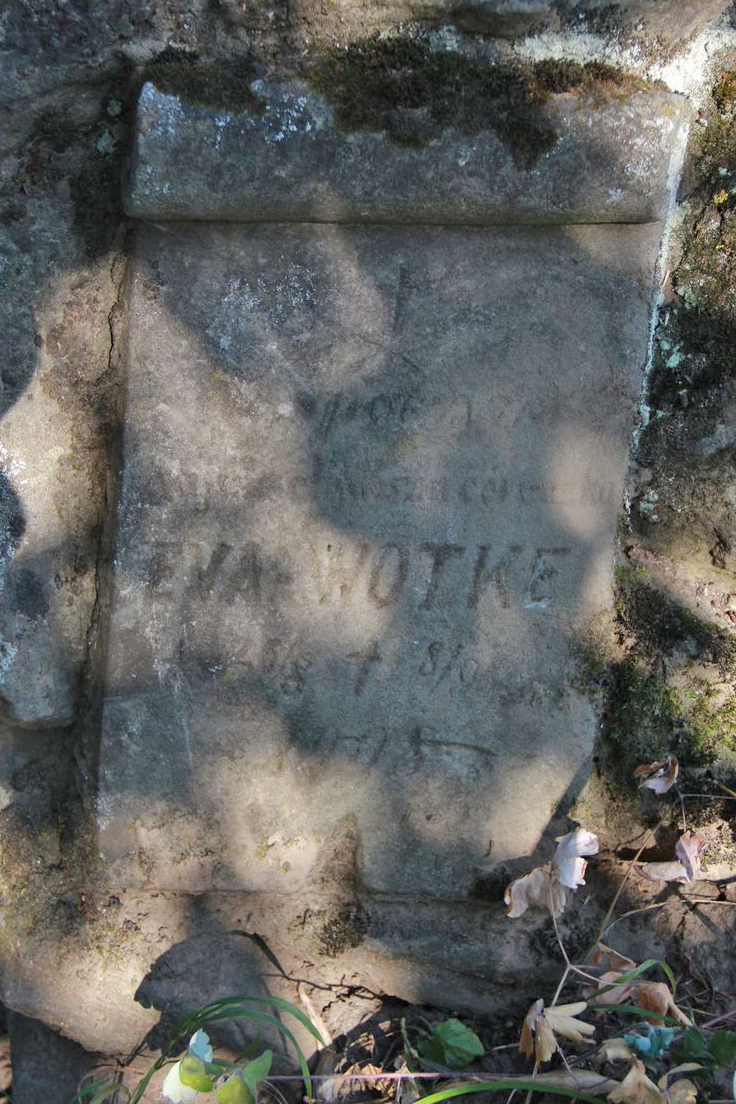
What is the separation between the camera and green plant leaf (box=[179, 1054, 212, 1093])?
149 centimetres

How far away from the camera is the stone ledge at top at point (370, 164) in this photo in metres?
1.61

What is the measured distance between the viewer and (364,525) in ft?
5.73

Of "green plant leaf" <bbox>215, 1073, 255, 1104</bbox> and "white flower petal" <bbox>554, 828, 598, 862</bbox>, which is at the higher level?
"white flower petal" <bbox>554, 828, 598, 862</bbox>

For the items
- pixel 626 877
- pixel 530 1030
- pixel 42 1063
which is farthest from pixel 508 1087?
pixel 42 1063

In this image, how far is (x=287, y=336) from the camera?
1.72 m

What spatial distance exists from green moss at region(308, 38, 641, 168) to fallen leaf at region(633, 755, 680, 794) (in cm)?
110

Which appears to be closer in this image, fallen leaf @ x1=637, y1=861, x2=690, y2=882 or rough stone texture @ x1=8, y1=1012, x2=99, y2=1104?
fallen leaf @ x1=637, y1=861, x2=690, y2=882

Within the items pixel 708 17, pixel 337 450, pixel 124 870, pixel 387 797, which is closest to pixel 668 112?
pixel 708 17

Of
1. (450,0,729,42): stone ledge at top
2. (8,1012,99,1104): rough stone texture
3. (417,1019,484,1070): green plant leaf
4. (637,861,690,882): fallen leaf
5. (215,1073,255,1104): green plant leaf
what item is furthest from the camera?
(8,1012,99,1104): rough stone texture

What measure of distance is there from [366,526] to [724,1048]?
1.05 metres

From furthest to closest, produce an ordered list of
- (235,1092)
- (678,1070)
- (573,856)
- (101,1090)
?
(101,1090) < (573,856) < (678,1070) < (235,1092)

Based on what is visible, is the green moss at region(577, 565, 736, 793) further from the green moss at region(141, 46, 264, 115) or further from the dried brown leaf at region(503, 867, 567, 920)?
the green moss at region(141, 46, 264, 115)

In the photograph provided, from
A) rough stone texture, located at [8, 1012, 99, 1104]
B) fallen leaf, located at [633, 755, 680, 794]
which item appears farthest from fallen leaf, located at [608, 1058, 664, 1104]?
rough stone texture, located at [8, 1012, 99, 1104]

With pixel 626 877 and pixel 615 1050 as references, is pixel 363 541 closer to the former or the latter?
pixel 626 877
